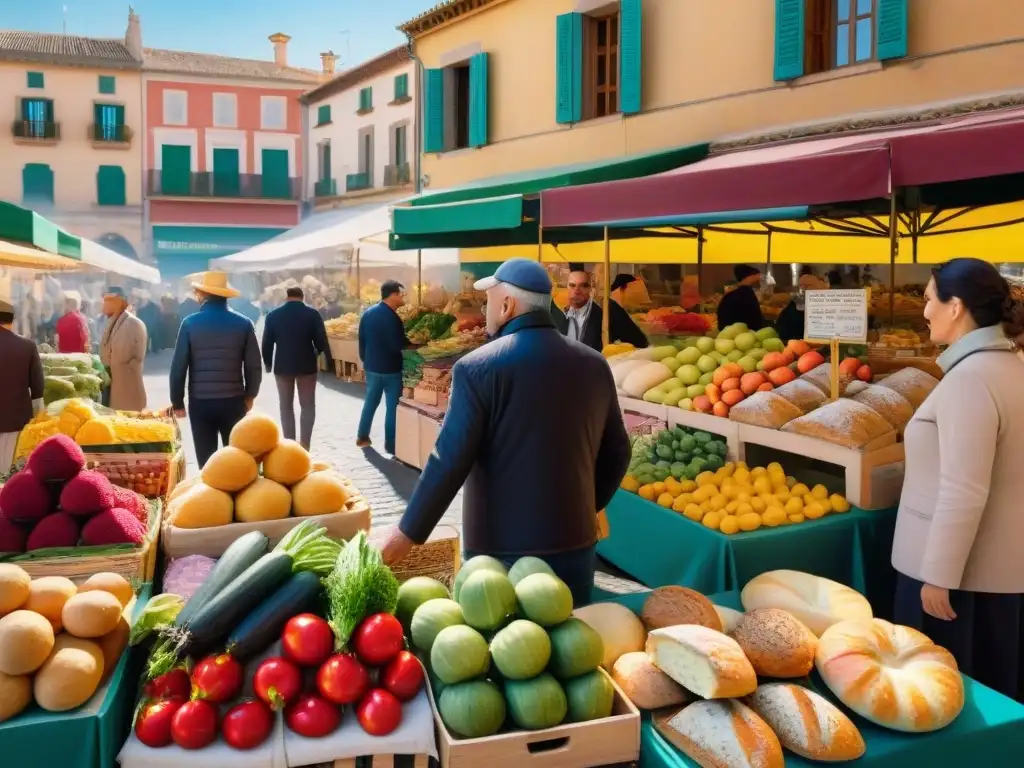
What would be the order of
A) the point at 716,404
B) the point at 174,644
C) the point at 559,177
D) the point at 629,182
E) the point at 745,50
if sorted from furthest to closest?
the point at 745,50 < the point at 559,177 < the point at 629,182 < the point at 716,404 < the point at 174,644

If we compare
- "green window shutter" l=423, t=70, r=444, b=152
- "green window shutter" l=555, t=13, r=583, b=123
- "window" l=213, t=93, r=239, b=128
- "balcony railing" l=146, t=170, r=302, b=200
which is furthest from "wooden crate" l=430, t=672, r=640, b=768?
"window" l=213, t=93, r=239, b=128

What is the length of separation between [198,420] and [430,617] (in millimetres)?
4866

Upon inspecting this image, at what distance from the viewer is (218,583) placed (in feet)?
7.78

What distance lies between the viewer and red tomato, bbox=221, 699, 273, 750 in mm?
2051

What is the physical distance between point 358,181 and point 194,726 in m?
28.6

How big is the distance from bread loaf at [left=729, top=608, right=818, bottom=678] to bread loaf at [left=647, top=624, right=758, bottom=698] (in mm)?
57

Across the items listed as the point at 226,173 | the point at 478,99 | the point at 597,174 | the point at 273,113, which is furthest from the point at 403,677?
the point at 273,113

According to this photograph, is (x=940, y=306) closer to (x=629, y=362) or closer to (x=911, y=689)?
(x=911, y=689)

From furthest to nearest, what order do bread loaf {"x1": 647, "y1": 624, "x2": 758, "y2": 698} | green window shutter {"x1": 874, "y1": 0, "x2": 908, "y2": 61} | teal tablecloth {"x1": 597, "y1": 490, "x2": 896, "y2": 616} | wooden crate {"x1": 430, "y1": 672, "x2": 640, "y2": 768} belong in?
1. green window shutter {"x1": 874, "y1": 0, "x2": 908, "y2": 61}
2. teal tablecloth {"x1": 597, "y1": 490, "x2": 896, "y2": 616}
3. bread loaf {"x1": 647, "y1": 624, "x2": 758, "y2": 698}
4. wooden crate {"x1": 430, "y1": 672, "x2": 640, "y2": 768}

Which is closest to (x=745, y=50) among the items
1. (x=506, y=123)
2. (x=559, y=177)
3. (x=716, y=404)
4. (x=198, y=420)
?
(x=559, y=177)

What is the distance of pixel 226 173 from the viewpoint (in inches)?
1425

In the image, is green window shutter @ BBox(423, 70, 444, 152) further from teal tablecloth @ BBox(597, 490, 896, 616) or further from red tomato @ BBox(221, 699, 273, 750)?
red tomato @ BBox(221, 699, 273, 750)

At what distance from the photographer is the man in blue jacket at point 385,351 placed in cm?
920

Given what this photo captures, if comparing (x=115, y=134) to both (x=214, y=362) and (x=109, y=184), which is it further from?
(x=214, y=362)
